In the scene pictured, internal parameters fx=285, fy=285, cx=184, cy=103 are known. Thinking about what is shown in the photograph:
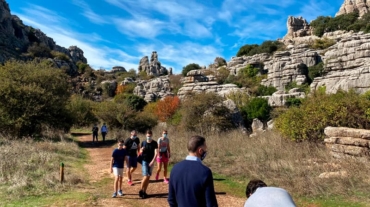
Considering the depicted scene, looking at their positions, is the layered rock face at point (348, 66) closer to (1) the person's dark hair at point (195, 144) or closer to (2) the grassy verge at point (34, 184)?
(2) the grassy verge at point (34, 184)

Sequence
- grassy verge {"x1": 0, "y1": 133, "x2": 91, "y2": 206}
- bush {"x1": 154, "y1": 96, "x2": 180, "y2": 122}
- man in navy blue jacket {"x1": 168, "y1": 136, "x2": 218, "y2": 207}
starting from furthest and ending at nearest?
bush {"x1": 154, "y1": 96, "x2": 180, "y2": 122}
grassy verge {"x1": 0, "y1": 133, "x2": 91, "y2": 206}
man in navy blue jacket {"x1": 168, "y1": 136, "x2": 218, "y2": 207}

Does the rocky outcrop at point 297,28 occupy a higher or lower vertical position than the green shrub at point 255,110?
higher

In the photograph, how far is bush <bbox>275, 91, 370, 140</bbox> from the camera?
37.7ft

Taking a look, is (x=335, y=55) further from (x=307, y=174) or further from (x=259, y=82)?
(x=307, y=174)

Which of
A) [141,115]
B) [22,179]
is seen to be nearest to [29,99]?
[141,115]

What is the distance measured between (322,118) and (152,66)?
7184cm

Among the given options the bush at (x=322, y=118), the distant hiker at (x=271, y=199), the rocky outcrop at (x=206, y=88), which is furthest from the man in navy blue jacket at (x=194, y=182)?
the rocky outcrop at (x=206, y=88)

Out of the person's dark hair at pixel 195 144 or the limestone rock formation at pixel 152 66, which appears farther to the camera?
the limestone rock formation at pixel 152 66

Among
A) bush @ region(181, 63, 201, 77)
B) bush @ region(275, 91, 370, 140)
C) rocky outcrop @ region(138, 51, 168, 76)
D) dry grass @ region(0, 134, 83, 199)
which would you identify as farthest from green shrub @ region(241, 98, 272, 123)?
rocky outcrop @ region(138, 51, 168, 76)

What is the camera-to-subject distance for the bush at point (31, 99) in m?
17.8

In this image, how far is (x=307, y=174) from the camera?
814 centimetres

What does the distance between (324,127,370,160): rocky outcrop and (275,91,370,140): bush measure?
1813mm

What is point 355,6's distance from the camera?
69688mm

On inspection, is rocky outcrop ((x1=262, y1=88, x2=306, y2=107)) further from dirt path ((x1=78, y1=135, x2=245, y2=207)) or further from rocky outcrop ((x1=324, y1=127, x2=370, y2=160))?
dirt path ((x1=78, y1=135, x2=245, y2=207))
